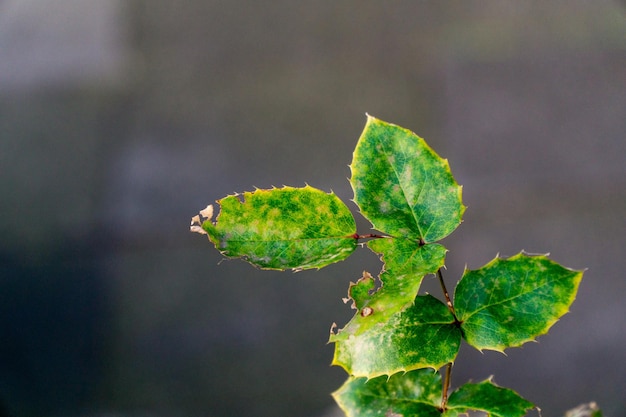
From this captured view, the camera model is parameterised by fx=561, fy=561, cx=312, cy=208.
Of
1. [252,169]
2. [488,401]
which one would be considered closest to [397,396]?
[488,401]

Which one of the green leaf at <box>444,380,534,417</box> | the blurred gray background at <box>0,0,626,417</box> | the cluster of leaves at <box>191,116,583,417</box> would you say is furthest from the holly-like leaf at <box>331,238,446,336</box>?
the blurred gray background at <box>0,0,626,417</box>

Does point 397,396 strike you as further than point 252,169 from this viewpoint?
No

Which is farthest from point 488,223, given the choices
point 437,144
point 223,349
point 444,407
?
point 444,407

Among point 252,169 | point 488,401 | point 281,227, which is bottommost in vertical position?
point 488,401

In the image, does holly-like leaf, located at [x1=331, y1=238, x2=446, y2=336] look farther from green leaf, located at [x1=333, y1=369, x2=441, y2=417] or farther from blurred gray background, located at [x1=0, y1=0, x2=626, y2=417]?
blurred gray background, located at [x1=0, y1=0, x2=626, y2=417]

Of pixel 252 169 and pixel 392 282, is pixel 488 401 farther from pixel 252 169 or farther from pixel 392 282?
pixel 252 169

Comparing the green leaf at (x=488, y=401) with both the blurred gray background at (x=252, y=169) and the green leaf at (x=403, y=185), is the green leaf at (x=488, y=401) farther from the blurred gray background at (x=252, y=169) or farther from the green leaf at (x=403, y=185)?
the blurred gray background at (x=252, y=169)

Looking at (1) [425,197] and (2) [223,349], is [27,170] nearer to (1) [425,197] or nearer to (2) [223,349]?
(2) [223,349]

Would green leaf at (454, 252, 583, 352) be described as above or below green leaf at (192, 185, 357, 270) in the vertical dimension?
below
